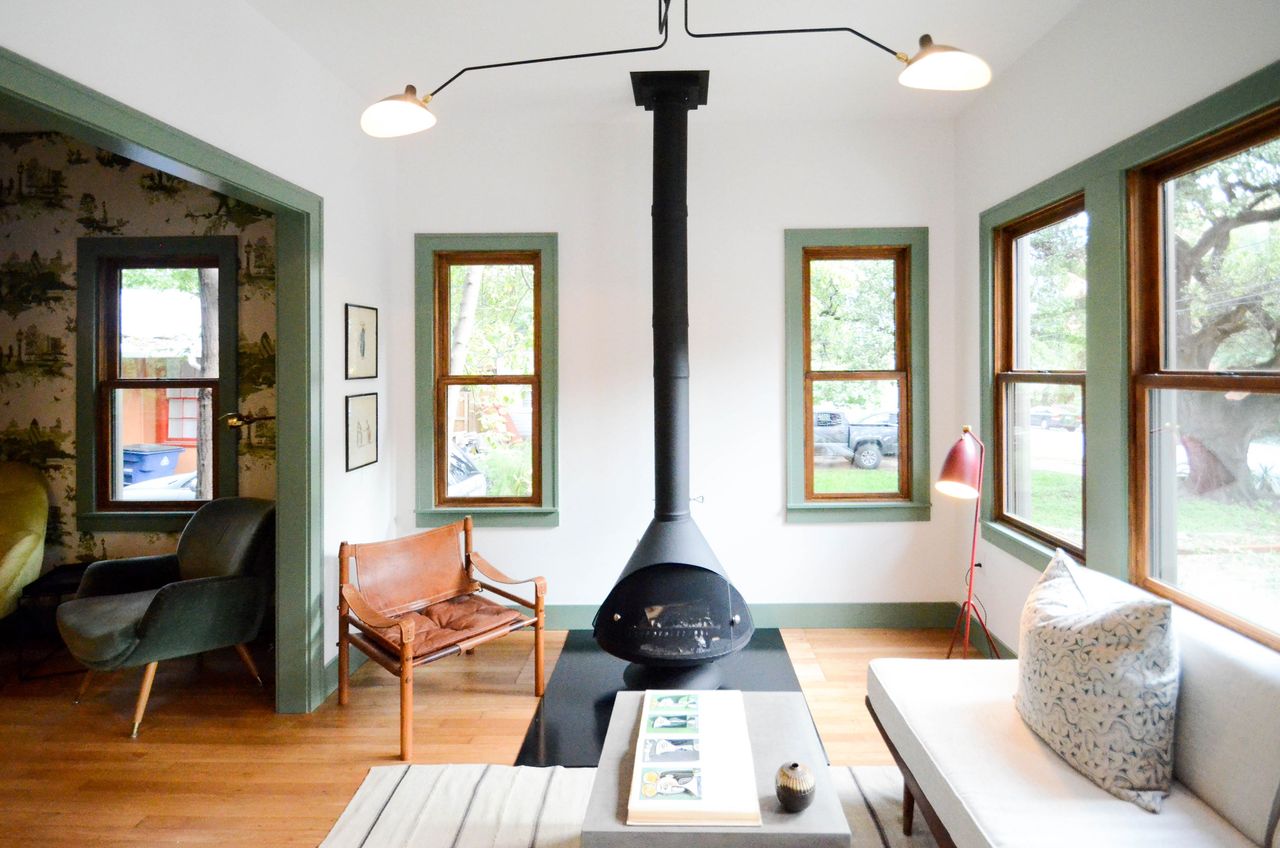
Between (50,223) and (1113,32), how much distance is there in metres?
5.19

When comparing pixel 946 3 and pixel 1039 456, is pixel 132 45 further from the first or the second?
pixel 1039 456

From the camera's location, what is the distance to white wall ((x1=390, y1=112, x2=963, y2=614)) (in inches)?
163

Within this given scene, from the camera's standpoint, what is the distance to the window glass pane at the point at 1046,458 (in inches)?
122

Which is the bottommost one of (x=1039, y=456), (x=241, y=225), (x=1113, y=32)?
(x=1039, y=456)

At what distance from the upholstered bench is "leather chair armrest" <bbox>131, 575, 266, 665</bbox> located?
2.88 m

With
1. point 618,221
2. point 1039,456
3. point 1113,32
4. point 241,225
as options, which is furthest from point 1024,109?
point 241,225

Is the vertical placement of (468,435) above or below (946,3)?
below

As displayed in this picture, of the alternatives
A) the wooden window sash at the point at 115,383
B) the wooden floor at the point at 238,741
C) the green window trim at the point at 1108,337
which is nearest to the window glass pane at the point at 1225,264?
the green window trim at the point at 1108,337

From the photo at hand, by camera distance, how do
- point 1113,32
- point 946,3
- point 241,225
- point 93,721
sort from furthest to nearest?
1. point 241,225
2. point 93,721
3. point 946,3
4. point 1113,32

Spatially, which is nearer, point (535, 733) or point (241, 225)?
point (535, 733)

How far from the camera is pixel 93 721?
125 inches

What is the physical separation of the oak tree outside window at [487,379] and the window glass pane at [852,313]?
5.38 ft

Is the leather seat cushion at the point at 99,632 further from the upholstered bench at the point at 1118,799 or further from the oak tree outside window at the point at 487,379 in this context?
the upholstered bench at the point at 1118,799

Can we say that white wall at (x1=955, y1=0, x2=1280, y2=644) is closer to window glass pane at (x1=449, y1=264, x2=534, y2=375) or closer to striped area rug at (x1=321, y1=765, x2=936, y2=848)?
striped area rug at (x1=321, y1=765, x2=936, y2=848)
